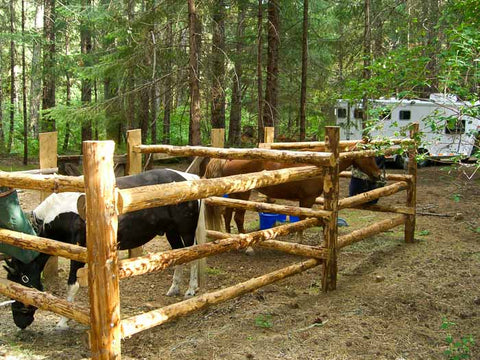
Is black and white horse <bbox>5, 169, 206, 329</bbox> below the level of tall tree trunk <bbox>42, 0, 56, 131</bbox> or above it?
below

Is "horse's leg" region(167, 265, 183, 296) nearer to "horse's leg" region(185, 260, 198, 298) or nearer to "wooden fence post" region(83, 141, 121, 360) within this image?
"horse's leg" region(185, 260, 198, 298)

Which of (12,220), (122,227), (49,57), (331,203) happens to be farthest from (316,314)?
(49,57)

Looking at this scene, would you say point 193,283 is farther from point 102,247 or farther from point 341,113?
point 341,113

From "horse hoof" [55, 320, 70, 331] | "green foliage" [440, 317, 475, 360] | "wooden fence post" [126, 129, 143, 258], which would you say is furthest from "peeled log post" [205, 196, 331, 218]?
"horse hoof" [55, 320, 70, 331]

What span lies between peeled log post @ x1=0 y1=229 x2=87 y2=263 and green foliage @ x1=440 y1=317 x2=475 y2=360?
2795 millimetres

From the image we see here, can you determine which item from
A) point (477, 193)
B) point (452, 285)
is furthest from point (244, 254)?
point (477, 193)

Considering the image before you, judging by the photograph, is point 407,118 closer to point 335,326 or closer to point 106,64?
point 106,64

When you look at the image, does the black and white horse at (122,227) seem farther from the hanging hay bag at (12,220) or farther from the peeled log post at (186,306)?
the peeled log post at (186,306)

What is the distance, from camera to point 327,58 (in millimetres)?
18906

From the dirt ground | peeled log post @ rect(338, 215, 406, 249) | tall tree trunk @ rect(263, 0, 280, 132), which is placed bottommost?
the dirt ground

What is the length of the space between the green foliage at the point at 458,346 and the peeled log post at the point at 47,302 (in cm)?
268

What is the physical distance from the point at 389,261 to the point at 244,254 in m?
2.14

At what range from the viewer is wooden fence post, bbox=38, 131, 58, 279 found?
5824mm

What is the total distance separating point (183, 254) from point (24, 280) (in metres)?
1.73
